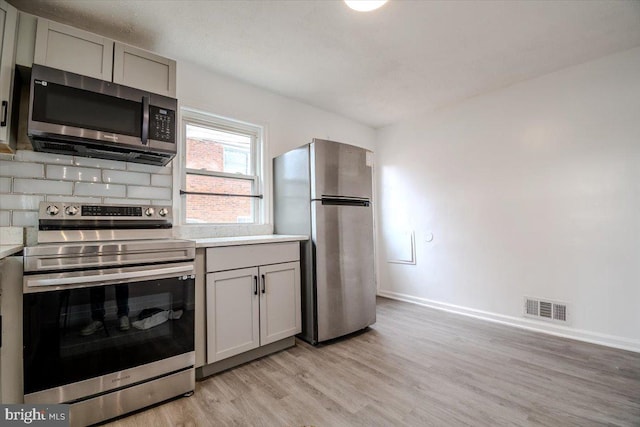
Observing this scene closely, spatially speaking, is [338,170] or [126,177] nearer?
[126,177]

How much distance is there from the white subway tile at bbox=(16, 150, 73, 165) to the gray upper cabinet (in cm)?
56

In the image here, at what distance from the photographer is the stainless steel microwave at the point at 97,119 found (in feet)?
5.24

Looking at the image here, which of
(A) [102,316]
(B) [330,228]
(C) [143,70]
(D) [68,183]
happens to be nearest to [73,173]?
(D) [68,183]

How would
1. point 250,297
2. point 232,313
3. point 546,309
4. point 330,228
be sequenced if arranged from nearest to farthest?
1. point 232,313
2. point 250,297
3. point 330,228
4. point 546,309

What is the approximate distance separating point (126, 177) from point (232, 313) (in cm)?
130

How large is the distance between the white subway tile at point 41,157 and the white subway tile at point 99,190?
167 millimetres

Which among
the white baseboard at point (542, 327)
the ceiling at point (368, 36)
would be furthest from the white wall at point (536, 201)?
the ceiling at point (368, 36)

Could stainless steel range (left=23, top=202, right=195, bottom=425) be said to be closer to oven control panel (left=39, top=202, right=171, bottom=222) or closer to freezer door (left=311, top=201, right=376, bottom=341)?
oven control panel (left=39, top=202, right=171, bottom=222)

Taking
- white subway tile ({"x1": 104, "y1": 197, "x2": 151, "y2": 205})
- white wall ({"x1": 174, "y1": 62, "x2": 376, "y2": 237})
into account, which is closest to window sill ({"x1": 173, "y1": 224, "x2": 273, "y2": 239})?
white wall ({"x1": 174, "y1": 62, "x2": 376, "y2": 237})

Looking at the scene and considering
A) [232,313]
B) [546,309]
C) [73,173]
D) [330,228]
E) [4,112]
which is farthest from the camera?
[546,309]

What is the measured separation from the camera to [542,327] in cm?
276

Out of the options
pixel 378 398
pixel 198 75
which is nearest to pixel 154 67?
pixel 198 75

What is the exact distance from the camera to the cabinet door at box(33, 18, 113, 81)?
5.42 ft

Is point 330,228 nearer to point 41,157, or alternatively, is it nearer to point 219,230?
point 219,230
